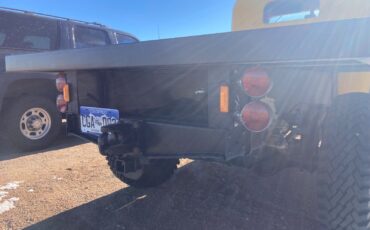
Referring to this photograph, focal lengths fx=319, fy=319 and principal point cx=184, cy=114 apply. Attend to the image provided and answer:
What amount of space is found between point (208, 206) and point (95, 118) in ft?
4.21

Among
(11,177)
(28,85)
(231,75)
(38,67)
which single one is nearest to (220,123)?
(231,75)

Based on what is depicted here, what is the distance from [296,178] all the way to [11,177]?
3.28 m

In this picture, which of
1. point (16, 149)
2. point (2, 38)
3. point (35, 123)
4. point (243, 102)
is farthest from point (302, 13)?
point (16, 149)

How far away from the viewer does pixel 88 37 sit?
598cm

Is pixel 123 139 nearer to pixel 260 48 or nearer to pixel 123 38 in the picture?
pixel 260 48

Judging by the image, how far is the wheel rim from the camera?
491cm

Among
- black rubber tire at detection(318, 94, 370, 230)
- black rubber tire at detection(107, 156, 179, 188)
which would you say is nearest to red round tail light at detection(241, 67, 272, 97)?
black rubber tire at detection(318, 94, 370, 230)

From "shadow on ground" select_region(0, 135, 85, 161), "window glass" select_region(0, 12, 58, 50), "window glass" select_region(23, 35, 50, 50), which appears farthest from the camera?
"window glass" select_region(23, 35, 50, 50)

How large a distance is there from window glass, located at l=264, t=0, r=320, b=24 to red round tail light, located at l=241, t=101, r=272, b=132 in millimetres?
2055

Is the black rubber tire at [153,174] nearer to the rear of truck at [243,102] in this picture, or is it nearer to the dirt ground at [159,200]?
the dirt ground at [159,200]

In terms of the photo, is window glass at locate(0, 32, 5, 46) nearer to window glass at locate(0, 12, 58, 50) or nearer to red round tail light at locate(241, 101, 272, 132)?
window glass at locate(0, 12, 58, 50)

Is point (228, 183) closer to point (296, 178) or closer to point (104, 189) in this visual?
point (296, 178)

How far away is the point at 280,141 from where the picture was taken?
2.11 metres

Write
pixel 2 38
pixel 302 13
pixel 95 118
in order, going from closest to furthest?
pixel 95 118
pixel 302 13
pixel 2 38
